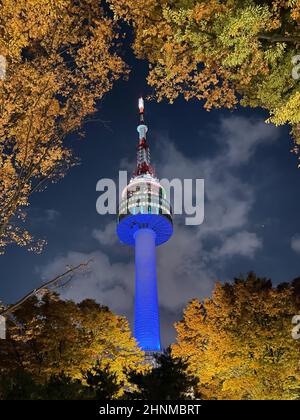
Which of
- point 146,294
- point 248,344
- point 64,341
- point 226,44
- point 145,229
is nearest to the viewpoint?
point 226,44

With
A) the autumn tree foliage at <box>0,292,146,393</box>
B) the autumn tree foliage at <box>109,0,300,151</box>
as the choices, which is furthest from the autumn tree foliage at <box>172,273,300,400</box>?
the autumn tree foliage at <box>109,0,300,151</box>

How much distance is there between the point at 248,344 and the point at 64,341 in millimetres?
10385

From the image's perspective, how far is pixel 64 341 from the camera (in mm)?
24203

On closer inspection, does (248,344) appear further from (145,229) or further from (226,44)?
(145,229)

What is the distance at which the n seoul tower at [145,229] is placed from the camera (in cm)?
5959

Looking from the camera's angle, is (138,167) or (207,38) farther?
(138,167)

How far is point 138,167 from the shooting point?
75562mm

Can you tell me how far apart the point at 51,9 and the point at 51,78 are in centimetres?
175

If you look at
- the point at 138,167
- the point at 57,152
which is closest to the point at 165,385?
the point at 57,152

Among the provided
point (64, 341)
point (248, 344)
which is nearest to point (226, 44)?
point (248, 344)

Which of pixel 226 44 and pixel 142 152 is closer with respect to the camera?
pixel 226 44

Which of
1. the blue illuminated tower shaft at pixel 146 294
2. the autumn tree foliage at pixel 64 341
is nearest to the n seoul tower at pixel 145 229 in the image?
the blue illuminated tower shaft at pixel 146 294

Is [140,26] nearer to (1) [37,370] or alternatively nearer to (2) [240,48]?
(2) [240,48]

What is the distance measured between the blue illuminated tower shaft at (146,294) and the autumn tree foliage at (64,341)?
31.0 metres
